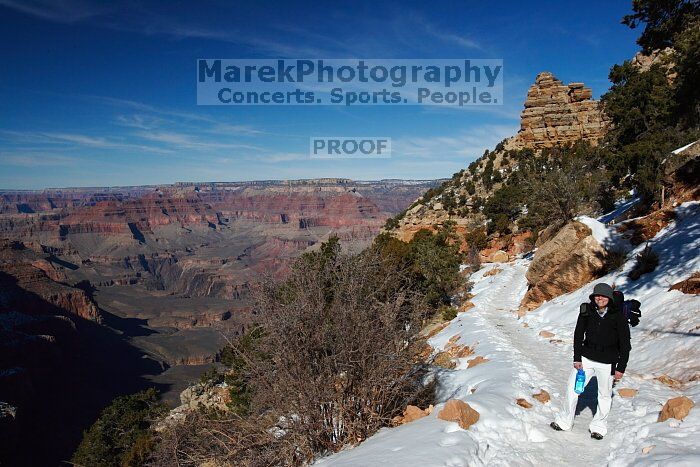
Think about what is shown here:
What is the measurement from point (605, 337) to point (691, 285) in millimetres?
5113

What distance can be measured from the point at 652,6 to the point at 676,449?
1010 centimetres

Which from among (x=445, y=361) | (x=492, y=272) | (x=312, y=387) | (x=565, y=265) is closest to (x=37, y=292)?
(x=492, y=272)

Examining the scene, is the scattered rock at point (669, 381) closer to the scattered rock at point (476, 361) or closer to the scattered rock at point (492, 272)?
the scattered rock at point (476, 361)

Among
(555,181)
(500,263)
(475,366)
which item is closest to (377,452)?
(475,366)

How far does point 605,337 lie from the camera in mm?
4965

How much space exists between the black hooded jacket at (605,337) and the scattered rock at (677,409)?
2.09 feet

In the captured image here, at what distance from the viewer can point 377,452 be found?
4.85 m

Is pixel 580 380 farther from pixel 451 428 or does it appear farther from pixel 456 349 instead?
pixel 456 349

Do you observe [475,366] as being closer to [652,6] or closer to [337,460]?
[337,460]

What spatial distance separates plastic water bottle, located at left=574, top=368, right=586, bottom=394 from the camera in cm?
511

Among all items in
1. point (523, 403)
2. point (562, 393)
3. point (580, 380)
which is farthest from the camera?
point (562, 393)

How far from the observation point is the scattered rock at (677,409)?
4.64 meters

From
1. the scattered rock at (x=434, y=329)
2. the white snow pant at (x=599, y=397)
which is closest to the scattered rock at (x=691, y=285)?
the white snow pant at (x=599, y=397)

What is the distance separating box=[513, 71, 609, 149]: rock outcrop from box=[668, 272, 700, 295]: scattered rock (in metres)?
40.7
